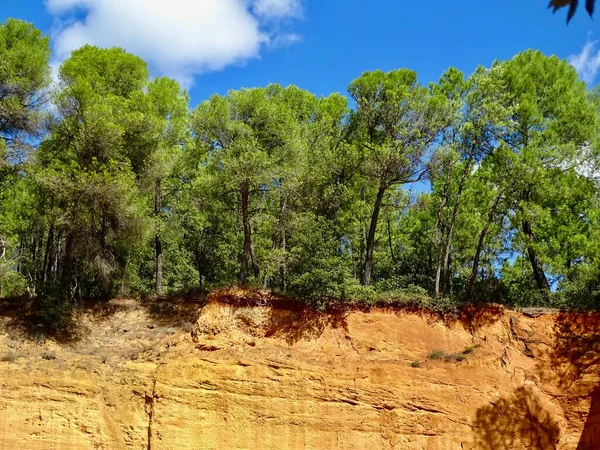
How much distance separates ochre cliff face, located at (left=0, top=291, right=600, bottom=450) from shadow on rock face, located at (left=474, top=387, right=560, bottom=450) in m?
0.04

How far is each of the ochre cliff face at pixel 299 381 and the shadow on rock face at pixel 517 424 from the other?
42mm

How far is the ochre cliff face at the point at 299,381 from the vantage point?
16.5 m

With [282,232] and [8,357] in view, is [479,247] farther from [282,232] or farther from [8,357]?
[8,357]

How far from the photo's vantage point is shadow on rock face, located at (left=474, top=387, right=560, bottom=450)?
18125 mm

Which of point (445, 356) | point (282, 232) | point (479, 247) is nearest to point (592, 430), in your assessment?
point (445, 356)

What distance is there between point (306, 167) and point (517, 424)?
12.5m

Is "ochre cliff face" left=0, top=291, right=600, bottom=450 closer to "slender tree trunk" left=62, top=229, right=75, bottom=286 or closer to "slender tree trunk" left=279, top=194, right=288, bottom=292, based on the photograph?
"slender tree trunk" left=62, top=229, right=75, bottom=286

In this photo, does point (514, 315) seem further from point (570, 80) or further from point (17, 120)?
point (17, 120)

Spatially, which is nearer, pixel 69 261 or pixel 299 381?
pixel 299 381

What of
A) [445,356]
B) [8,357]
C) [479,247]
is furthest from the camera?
[479,247]

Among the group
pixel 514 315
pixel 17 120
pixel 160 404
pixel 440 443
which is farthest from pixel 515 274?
pixel 17 120

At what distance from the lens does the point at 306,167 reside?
23.7m

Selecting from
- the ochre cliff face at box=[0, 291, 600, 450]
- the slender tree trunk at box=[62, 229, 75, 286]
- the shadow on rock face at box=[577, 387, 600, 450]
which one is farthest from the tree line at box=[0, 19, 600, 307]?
the shadow on rock face at box=[577, 387, 600, 450]

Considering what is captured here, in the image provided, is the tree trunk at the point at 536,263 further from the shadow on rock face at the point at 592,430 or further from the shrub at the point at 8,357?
the shrub at the point at 8,357
